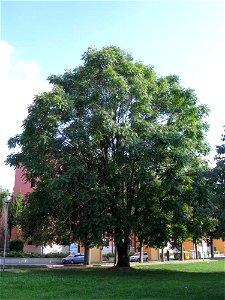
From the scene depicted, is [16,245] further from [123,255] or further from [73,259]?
[123,255]

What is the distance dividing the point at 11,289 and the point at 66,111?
1236cm

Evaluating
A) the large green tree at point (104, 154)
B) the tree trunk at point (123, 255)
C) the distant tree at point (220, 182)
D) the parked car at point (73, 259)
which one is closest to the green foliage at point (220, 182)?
the distant tree at point (220, 182)

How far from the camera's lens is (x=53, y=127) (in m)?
23.4

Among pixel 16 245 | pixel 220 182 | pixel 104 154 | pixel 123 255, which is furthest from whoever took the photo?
pixel 16 245

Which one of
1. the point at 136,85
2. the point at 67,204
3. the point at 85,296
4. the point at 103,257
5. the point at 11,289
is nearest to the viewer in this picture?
the point at 85,296

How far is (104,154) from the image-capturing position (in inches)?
1069

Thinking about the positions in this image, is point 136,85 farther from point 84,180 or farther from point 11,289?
point 11,289

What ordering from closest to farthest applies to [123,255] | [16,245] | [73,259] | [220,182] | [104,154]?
[220,182] → [104,154] → [123,255] → [73,259] → [16,245]

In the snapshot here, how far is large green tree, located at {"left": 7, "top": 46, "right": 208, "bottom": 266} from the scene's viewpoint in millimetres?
23516

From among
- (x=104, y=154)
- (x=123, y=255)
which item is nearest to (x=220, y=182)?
(x=104, y=154)

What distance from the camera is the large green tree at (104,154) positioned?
77.2 ft

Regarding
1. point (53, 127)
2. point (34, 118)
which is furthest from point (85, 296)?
point (34, 118)

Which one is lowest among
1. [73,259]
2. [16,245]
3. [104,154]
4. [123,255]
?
[73,259]

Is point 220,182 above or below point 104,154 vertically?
below
